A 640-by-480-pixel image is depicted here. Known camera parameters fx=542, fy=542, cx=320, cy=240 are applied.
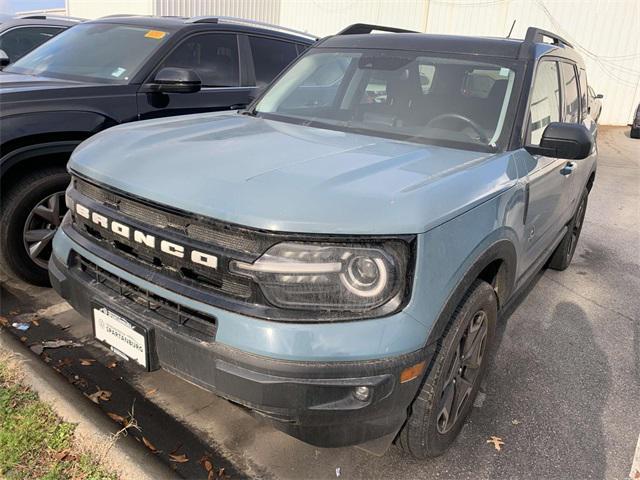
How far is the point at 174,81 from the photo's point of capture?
412 centimetres

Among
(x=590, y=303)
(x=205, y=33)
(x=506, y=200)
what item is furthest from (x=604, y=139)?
(x=506, y=200)

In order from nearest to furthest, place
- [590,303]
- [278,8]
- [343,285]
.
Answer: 1. [343,285]
2. [590,303]
3. [278,8]

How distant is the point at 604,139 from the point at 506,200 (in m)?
14.8

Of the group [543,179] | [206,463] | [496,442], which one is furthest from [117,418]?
[543,179]

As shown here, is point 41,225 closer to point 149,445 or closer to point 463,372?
point 149,445

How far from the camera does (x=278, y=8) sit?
22719 millimetres

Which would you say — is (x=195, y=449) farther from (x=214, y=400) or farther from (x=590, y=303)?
(x=590, y=303)

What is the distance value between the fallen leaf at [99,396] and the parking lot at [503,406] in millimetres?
49

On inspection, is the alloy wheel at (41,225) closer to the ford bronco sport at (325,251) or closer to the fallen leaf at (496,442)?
the ford bronco sport at (325,251)

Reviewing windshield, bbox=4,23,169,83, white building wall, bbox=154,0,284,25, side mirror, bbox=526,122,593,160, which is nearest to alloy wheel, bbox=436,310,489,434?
side mirror, bbox=526,122,593,160

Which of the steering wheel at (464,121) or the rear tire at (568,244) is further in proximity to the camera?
the rear tire at (568,244)

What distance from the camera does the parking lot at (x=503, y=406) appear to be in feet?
8.20

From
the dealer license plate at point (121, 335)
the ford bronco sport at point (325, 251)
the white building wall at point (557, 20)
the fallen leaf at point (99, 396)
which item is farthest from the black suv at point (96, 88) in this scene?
the white building wall at point (557, 20)

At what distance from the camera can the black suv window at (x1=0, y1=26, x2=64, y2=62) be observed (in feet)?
23.6
